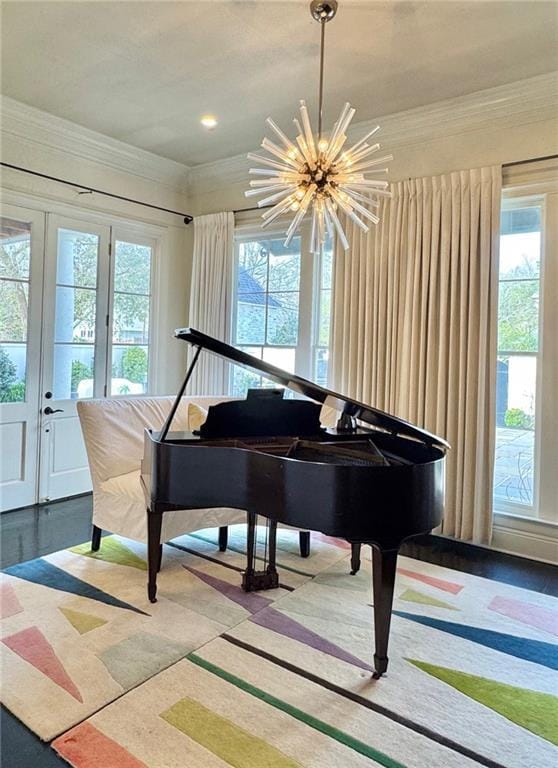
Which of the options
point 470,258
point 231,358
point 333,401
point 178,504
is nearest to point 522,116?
point 470,258

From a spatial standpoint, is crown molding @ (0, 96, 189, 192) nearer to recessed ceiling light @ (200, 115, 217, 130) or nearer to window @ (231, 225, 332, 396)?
recessed ceiling light @ (200, 115, 217, 130)

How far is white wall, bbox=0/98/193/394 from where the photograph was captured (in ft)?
13.3

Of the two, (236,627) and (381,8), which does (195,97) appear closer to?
(381,8)

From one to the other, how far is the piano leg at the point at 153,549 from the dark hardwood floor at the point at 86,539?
1038 millimetres

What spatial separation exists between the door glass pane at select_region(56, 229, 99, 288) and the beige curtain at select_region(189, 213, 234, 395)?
1060 mm

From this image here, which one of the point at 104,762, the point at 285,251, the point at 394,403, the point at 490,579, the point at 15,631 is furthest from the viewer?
the point at 285,251

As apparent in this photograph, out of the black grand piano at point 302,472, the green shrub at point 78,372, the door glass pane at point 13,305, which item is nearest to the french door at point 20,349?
the door glass pane at point 13,305

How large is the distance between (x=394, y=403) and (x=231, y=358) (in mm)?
1916

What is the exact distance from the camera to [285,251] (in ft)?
15.9

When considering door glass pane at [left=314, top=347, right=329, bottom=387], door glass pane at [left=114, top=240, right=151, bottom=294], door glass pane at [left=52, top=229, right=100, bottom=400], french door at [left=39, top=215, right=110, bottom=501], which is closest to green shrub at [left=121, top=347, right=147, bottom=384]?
french door at [left=39, top=215, right=110, bottom=501]

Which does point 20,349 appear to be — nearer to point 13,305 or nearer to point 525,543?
point 13,305

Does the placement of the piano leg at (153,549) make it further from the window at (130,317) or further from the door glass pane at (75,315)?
the window at (130,317)

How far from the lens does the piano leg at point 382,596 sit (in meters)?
2.09

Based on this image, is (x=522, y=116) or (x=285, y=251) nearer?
(x=522, y=116)
